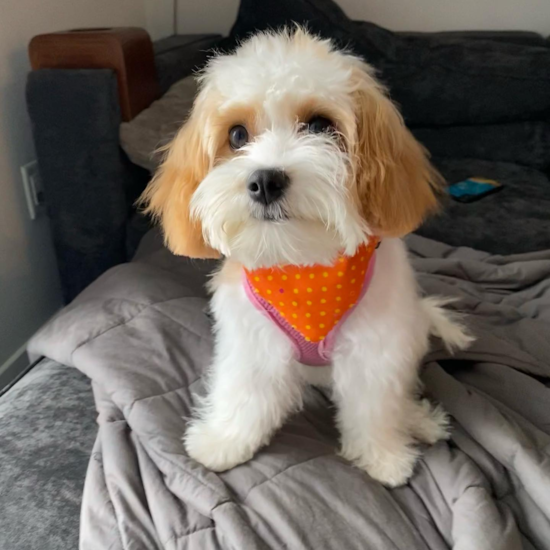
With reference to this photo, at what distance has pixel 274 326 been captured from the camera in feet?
3.65

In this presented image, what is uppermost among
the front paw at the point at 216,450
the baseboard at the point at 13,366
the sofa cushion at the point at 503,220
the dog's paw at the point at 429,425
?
the sofa cushion at the point at 503,220

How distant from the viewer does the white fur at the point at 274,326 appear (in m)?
0.89

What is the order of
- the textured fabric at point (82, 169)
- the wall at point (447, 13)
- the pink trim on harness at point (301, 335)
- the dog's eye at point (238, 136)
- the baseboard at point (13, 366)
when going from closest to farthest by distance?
the dog's eye at point (238, 136)
the pink trim on harness at point (301, 335)
the textured fabric at point (82, 169)
the baseboard at point (13, 366)
the wall at point (447, 13)

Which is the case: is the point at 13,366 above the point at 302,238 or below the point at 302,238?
below

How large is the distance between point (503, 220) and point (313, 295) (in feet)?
3.71

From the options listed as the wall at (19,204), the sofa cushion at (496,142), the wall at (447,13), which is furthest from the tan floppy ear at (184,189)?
the wall at (447,13)

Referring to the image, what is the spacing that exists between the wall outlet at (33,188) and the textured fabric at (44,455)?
0.65m

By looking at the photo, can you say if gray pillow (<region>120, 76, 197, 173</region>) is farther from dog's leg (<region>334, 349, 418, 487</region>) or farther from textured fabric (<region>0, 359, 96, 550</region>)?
dog's leg (<region>334, 349, 418, 487</region>)

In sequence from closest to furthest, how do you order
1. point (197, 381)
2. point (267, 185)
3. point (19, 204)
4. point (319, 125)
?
point (267, 185) → point (319, 125) → point (197, 381) → point (19, 204)

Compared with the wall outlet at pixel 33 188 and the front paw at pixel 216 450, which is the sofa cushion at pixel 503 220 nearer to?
the front paw at pixel 216 450

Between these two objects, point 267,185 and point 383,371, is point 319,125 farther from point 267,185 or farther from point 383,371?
point 383,371

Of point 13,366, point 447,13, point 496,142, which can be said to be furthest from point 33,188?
point 447,13

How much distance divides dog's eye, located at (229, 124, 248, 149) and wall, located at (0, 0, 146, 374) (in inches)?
→ 41.3

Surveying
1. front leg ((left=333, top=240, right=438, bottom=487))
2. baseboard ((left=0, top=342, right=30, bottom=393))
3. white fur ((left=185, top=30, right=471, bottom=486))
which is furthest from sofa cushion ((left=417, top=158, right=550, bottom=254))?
baseboard ((left=0, top=342, right=30, bottom=393))
